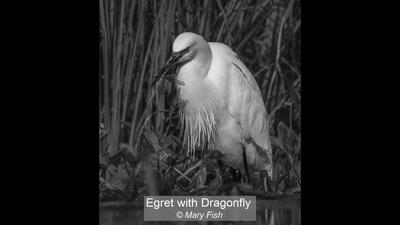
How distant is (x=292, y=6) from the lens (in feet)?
9.09

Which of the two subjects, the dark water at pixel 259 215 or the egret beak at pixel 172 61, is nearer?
the dark water at pixel 259 215

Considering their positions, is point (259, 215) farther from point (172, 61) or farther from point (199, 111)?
point (172, 61)

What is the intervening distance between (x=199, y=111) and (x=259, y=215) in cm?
49

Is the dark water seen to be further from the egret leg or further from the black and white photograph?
the egret leg

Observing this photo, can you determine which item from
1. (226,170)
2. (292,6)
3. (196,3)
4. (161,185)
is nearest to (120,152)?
(161,185)

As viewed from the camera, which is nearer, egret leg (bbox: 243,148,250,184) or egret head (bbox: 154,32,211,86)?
egret head (bbox: 154,32,211,86)

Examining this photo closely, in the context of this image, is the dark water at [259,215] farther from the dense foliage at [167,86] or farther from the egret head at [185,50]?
the egret head at [185,50]

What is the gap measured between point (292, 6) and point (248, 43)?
24cm

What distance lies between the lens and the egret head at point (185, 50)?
2729 millimetres

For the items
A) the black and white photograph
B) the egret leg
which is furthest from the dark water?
the egret leg

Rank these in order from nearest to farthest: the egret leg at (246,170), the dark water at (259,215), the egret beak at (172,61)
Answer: the dark water at (259,215) < the egret beak at (172,61) < the egret leg at (246,170)

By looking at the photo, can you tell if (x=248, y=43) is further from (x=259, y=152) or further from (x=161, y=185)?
(x=161, y=185)

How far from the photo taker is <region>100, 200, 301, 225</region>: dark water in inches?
104

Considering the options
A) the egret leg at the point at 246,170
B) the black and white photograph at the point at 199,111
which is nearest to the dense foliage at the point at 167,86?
the black and white photograph at the point at 199,111
